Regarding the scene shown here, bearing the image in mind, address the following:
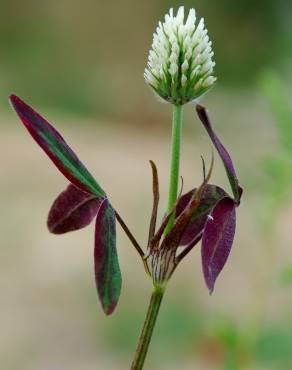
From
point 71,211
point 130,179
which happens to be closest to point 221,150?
point 71,211

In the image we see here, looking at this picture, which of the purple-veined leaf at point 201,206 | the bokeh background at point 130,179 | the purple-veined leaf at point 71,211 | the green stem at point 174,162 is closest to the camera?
the green stem at point 174,162

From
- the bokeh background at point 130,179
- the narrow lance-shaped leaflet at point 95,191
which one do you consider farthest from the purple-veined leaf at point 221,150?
the bokeh background at point 130,179

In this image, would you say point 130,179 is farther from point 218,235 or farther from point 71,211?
point 218,235

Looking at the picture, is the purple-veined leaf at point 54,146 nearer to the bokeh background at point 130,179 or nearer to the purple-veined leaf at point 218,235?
the purple-veined leaf at point 218,235

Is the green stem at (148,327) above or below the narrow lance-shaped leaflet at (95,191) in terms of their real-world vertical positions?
below

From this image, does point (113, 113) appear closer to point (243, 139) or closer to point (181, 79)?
point (243, 139)

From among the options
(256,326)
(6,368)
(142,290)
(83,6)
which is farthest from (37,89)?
(256,326)

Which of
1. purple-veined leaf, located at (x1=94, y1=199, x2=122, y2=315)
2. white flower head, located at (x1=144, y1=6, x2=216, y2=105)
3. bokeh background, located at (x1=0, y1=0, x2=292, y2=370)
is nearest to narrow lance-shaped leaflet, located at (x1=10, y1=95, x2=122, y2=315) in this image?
purple-veined leaf, located at (x1=94, y1=199, x2=122, y2=315)
